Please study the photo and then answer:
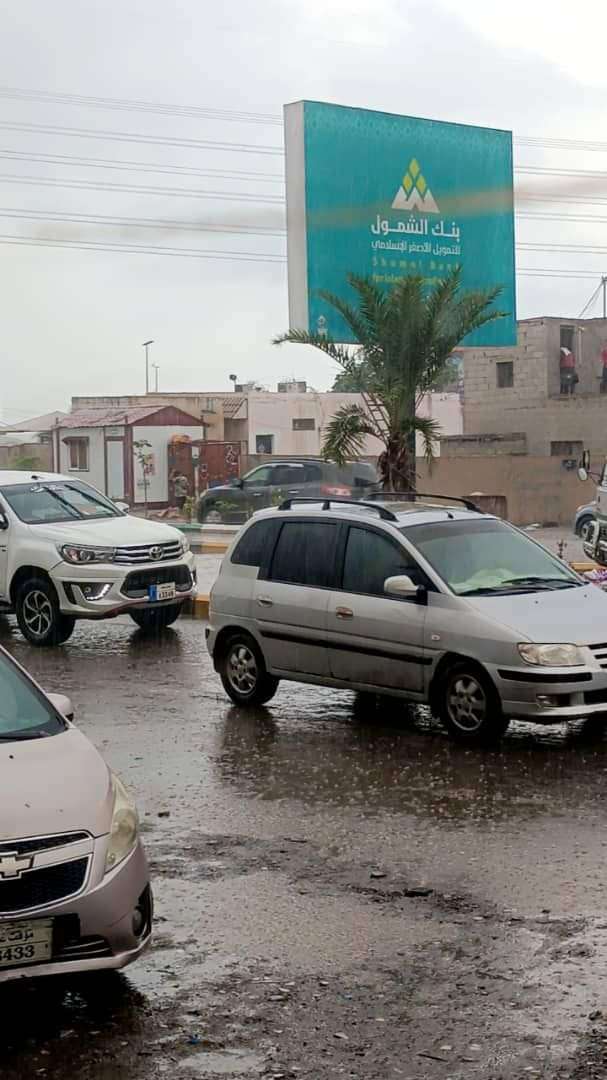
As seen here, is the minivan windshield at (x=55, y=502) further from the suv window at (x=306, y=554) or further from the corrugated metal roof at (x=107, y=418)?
the corrugated metal roof at (x=107, y=418)

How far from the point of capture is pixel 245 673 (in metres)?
11.7

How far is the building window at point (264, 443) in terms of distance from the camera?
60.5 metres

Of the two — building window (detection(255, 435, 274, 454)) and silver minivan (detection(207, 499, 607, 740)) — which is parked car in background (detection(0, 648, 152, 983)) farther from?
building window (detection(255, 435, 274, 454))

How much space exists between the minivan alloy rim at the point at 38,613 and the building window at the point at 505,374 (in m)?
31.3

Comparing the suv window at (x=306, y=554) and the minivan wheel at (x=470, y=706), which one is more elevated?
the suv window at (x=306, y=554)

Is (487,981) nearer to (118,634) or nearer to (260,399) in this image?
(118,634)

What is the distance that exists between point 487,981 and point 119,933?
1.42m

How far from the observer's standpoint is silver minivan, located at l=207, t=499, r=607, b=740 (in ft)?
32.2

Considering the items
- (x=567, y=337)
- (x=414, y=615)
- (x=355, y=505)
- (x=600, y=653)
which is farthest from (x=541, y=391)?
(x=600, y=653)

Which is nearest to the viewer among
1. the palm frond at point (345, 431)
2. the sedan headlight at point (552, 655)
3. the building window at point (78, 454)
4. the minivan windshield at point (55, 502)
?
the sedan headlight at point (552, 655)

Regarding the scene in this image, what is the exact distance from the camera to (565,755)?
993 centimetres

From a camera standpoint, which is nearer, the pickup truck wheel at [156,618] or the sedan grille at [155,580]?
the sedan grille at [155,580]

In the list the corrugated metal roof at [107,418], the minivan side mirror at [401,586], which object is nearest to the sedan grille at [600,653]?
the minivan side mirror at [401,586]

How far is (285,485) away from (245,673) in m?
19.9
